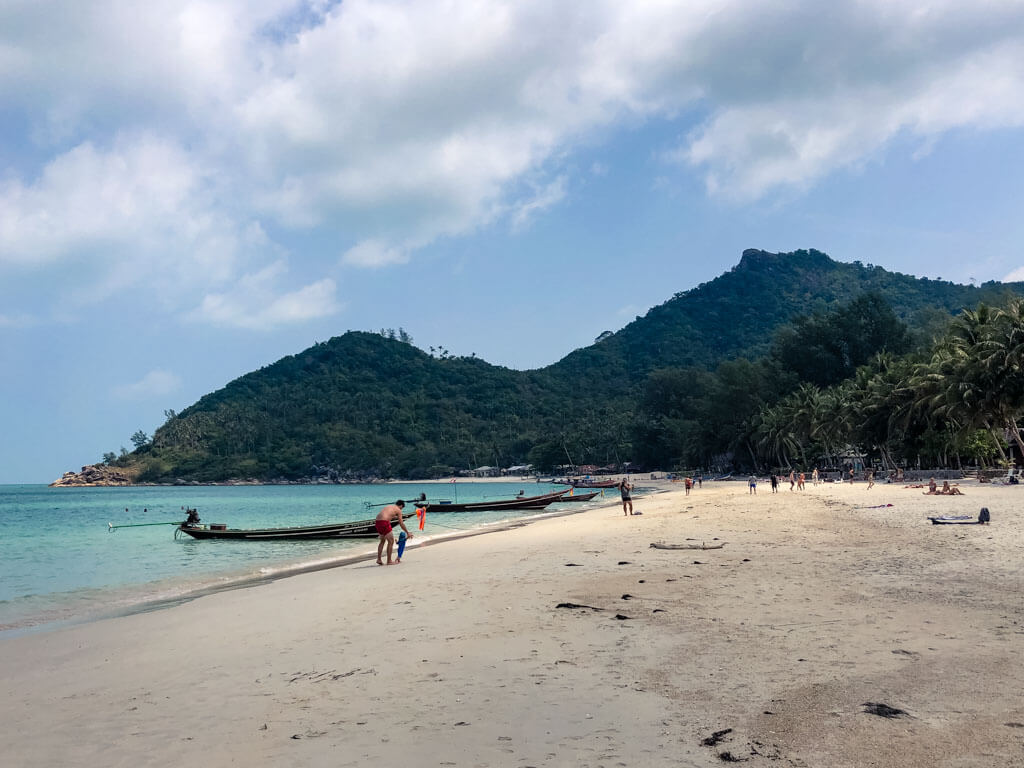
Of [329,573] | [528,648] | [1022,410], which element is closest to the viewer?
[528,648]

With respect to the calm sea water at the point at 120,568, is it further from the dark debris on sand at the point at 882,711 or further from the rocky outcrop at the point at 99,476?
the rocky outcrop at the point at 99,476

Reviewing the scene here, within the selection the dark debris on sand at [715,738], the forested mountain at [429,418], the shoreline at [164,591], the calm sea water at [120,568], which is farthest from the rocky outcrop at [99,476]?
the dark debris on sand at [715,738]

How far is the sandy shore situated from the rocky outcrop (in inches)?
7485

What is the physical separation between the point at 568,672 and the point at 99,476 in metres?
207

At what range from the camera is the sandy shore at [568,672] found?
176 inches

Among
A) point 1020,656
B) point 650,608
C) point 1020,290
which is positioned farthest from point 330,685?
point 1020,290

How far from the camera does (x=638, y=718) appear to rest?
193 inches

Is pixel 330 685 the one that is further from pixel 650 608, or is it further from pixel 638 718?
pixel 650 608

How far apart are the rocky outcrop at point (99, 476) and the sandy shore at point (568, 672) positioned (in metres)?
190

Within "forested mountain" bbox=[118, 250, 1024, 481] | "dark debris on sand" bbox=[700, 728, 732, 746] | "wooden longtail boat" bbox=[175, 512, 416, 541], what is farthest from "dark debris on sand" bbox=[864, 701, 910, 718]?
"forested mountain" bbox=[118, 250, 1024, 481]

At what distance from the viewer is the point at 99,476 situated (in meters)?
182

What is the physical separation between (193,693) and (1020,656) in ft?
23.2

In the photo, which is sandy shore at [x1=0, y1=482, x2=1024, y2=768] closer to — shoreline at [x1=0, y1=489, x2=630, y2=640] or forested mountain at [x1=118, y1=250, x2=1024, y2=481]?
shoreline at [x1=0, y1=489, x2=630, y2=640]

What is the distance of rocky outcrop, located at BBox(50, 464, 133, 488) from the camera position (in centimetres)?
17762
